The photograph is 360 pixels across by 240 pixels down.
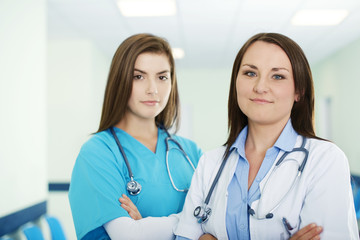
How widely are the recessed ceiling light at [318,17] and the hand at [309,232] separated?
10.4ft

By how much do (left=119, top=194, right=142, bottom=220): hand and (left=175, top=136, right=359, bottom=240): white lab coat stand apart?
25 centimetres

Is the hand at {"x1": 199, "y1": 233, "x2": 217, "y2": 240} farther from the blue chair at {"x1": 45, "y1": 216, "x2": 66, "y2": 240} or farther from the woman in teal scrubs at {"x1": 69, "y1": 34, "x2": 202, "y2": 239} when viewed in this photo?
the blue chair at {"x1": 45, "y1": 216, "x2": 66, "y2": 240}

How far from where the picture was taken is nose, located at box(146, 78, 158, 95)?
138 cm

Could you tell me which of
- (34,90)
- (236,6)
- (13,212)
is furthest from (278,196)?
(236,6)

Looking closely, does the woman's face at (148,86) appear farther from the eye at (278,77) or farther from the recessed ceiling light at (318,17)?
the recessed ceiling light at (318,17)

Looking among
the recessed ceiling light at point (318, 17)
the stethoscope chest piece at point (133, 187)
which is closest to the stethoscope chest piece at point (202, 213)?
the stethoscope chest piece at point (133, 187)

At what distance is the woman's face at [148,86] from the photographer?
1395mm

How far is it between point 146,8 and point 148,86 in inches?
A: 94.6

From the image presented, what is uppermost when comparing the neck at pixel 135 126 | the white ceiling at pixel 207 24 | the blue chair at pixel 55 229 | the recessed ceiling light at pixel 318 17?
the recessed ceiling light at pixel 318 17

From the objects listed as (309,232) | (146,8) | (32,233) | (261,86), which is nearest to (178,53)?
(146,8)

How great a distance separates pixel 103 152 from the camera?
1.33m

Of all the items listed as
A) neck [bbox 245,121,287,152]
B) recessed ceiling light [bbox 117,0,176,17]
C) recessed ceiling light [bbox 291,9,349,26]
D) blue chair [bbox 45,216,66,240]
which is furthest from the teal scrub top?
recessed ceiling light [bbox 291,9,349,26]

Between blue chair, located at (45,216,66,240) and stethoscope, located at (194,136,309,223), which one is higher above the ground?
stethoscope, located at (194,136,309,223)

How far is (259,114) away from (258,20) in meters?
3.08
